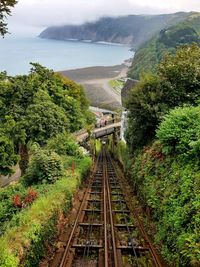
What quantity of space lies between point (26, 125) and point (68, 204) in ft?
46.0

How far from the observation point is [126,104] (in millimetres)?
28719

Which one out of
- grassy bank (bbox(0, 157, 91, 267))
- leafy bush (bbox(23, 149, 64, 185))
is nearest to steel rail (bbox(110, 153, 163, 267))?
grassy bank (bbox(0, 157, 91, 267))

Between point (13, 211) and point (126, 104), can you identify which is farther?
point (126, 104)

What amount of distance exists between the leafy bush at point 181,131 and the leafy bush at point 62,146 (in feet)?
44.1

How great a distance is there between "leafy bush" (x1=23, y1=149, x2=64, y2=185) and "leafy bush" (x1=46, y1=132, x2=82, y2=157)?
26.5 feet

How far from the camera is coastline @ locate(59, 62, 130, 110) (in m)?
107

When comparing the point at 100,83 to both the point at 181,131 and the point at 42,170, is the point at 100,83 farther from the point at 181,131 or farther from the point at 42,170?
the point at 181,131

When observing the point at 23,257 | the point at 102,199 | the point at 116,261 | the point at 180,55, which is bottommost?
the point at 102,199

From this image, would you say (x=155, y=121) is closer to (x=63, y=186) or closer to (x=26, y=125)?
(x=63, y=186)

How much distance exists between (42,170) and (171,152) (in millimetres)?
7475

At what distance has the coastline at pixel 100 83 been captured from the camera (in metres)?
107

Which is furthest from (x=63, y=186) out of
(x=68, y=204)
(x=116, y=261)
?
(x=116, y=261)

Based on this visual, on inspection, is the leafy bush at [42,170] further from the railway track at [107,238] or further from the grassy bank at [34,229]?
the railway track at [107,238]

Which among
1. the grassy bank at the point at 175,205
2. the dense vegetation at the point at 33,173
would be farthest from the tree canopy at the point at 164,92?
the dense vegetation at the point at 33,173
